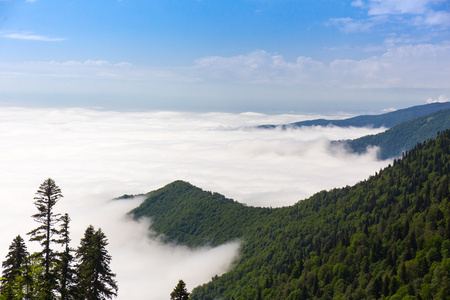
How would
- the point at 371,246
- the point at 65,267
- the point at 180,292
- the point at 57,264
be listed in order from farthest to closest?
the point at 371,246 → the point at 180,292 → the point at 65,267 → the point at 57,264

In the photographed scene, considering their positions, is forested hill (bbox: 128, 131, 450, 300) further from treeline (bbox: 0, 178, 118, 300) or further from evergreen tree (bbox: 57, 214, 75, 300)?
evergreen tree (bbox: 57, 214, 75, 300)

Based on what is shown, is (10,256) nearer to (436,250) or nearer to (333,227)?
(436,250)

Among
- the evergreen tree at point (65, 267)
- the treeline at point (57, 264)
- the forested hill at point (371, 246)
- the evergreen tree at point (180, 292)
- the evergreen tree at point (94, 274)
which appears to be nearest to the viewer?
the treeline at point (57, 264)

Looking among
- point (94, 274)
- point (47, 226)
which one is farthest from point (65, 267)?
point (47, 226)

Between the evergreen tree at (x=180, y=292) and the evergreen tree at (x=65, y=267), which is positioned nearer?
the evergreen tree at (x=65, y=267)

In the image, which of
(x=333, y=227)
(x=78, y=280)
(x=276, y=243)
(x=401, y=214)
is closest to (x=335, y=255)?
(x=401, y=214)

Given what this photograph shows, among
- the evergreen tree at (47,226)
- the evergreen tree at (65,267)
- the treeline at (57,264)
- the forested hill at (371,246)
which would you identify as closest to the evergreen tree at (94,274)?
the treeline at (57,264)

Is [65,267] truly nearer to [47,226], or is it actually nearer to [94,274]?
[94,274]

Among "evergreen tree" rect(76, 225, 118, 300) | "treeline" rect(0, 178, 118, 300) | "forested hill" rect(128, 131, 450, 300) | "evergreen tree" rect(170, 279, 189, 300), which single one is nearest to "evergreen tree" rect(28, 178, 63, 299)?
"treeline" rect(0, 178, 118, 300)

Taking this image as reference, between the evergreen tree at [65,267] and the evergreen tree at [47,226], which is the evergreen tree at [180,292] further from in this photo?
the evergreen tree at [47,226]
